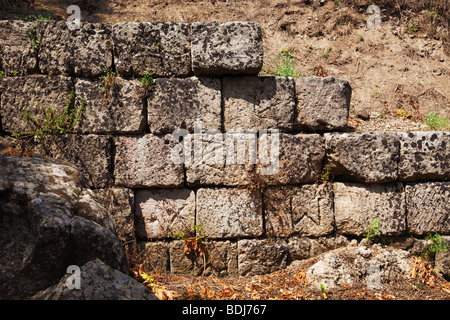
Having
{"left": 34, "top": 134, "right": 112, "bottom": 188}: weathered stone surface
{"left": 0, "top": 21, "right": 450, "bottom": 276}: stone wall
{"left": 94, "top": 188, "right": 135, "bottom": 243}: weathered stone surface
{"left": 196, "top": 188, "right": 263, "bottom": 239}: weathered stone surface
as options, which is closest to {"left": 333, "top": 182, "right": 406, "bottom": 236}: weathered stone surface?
{"left": 0, "top": 21, "right": 450, "bottom": 276}: stone wall

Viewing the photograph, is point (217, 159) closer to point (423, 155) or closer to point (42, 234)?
point (42, 234)

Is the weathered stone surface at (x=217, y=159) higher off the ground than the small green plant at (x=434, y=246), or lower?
higher

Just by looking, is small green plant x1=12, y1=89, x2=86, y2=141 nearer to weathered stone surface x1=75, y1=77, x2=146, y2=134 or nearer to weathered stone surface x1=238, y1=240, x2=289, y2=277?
weathered stone surface x1=75, y1=77, x2=146, y2=134

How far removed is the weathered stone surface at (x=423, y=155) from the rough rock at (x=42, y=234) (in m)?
3.30

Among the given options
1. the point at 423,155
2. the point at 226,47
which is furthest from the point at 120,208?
the point at 423,155

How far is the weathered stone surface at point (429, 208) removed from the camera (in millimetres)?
4520

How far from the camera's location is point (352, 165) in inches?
174

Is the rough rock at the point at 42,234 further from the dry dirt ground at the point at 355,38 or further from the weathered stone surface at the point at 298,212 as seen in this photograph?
the dry dirt ground at the point at 355,38

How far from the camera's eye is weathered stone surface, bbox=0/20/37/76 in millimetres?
4391

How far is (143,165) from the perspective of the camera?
4.38 meters

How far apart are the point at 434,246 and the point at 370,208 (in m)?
0.88

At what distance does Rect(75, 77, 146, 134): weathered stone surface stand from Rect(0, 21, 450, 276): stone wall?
0.01 metres

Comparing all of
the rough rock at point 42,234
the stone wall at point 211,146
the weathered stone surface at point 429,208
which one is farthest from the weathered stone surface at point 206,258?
the weathered stone surface at point 429,208

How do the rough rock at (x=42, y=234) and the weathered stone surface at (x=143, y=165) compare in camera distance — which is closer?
the rough rock at (x=42, y=234)
